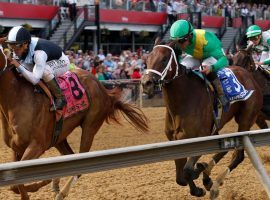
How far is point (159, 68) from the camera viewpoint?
5.71 meters

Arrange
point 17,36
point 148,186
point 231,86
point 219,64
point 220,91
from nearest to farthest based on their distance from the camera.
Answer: point 17,36
point 219,64
point 220,91
point 231,86
point 148,186

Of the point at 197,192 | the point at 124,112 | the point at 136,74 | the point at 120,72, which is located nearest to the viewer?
the point at 197,192

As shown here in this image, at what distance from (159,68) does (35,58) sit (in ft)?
4.23

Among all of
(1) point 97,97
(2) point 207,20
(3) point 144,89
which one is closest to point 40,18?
(2) point 207,20

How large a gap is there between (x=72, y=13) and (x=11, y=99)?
56.2 ft

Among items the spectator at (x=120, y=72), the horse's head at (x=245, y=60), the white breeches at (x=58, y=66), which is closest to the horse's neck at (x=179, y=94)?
the white breeches at (x=58, y=66)

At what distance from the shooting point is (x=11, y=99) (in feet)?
18.2

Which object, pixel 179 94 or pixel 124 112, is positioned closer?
pixel 179 94

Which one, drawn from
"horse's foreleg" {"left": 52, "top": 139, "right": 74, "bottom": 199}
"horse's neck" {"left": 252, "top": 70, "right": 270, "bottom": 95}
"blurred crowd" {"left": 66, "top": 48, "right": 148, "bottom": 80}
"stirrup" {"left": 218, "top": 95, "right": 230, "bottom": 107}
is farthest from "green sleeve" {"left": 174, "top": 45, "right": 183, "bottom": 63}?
"blurred crowd" {"left": 66, "top": 48, "right": 148, "bottom": 80}

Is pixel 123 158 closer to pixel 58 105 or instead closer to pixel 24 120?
pixel 24 120

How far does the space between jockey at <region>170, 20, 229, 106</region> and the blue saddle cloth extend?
119 millimetres

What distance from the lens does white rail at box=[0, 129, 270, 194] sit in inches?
129

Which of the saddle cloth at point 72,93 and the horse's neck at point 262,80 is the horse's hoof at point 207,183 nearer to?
A: the saddle cloth at point 72,93

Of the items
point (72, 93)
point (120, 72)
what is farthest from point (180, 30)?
point (120, 72)
